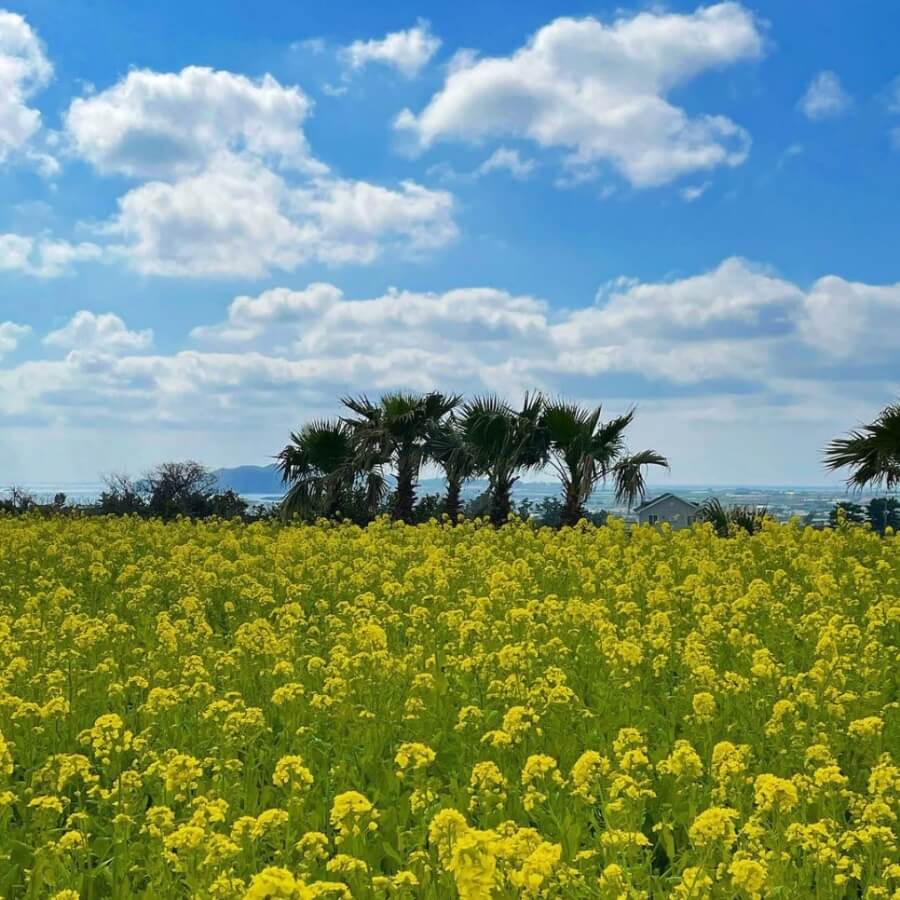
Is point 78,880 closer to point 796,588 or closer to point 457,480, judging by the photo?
point 796,588

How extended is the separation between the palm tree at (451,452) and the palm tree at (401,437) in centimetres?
21

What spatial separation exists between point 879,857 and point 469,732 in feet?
8.13

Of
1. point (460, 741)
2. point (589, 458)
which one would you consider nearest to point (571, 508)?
point (589, 458)

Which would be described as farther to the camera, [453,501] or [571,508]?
[453,501]

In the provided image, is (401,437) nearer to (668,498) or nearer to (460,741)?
(668,498)

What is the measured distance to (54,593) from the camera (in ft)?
38.3

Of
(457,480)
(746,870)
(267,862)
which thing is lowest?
(267,862)

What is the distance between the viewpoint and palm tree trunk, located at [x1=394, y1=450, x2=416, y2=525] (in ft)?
78.6

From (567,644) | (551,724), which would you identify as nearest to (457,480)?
(567,644)

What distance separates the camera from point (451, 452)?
76.2ft

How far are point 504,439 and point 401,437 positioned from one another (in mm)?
2698

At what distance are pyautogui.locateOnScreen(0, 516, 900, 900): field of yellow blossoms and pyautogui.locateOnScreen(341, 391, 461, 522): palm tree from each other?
443 inches

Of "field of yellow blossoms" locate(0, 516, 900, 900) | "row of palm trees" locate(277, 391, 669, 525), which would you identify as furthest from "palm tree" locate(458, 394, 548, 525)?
"field of yellow blossoms" locate(0, 516, 900, 900)

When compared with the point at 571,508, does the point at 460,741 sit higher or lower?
lower
